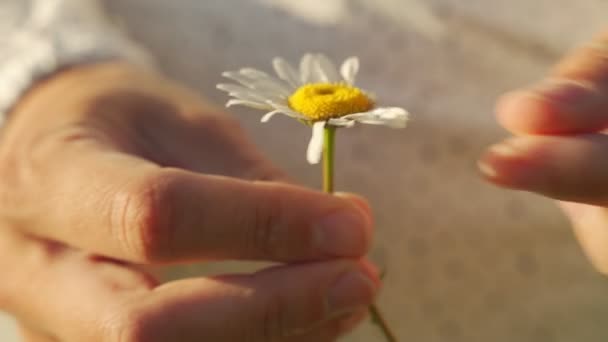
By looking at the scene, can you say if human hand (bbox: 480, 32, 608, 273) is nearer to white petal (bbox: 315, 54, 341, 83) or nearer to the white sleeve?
white petal (bbox: 315, 54, 341, 83)

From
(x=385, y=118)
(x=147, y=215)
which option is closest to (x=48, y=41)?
(x=147, y=215)

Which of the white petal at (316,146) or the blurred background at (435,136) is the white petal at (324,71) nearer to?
the white petal at (316,146)

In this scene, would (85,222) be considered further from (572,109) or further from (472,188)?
(472,188)

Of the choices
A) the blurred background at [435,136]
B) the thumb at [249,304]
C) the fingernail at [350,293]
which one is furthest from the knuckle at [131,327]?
the blurred background at [435,136]

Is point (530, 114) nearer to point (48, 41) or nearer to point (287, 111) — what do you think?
point (287, 111)

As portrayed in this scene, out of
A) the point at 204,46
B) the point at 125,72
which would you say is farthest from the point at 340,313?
the point at 204,46

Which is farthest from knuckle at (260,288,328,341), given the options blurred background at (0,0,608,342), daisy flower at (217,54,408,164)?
blurred background at (0,0,608,342)
